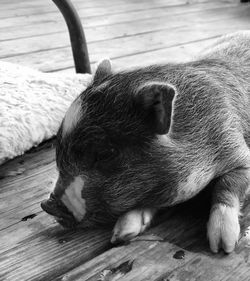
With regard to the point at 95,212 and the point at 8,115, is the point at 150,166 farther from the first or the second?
the point at 8,115

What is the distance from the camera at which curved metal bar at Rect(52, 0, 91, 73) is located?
2339 millimetres

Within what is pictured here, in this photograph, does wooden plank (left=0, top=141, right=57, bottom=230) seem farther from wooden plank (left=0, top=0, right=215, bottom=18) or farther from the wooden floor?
wooden plank (left=0, top=0, right=215, bottom=18)

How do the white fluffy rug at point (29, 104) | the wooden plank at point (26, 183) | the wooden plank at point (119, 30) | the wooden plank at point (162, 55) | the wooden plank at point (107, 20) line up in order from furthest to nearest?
the wooden plank at point (107, 20) < the wooden plank at point (119, 30) < the wooden plank at point (162, 55) < the white fluffy rug at point (29, 104) < the wooden plank at point (26, 183)

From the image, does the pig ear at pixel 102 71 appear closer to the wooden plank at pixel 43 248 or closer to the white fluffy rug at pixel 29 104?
the wooden plank at pixel 43 248

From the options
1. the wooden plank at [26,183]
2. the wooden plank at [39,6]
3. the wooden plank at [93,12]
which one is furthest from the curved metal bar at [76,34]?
the wooden plank at [39,6]

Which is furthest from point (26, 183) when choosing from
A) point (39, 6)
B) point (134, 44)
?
point (39, 6)

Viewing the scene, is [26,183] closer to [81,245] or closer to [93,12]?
[81,245]

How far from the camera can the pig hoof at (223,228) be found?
121 centimetres

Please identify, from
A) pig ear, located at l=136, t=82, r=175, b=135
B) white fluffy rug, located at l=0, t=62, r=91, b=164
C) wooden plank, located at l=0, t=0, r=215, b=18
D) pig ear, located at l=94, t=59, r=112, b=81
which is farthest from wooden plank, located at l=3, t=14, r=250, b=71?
pig ear, located at l=136, t=82, r=175, b=135

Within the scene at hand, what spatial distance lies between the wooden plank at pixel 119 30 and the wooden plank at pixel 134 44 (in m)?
0.09

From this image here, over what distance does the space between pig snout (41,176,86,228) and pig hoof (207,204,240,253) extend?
318 mm

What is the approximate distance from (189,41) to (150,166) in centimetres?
230

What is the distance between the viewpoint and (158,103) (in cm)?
116

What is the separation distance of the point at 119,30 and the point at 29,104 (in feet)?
6.05
